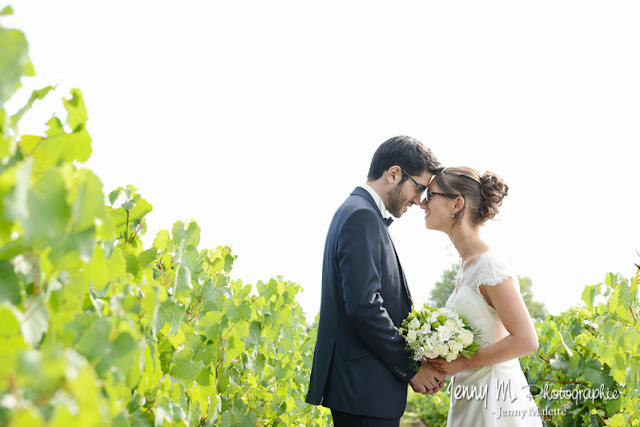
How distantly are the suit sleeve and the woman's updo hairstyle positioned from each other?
828 mm

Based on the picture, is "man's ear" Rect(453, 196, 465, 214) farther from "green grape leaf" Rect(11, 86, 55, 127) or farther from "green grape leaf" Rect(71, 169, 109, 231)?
"green grape leaf" Rect(71, 169, 109, 231)

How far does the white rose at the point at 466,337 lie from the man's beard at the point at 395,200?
0.97m

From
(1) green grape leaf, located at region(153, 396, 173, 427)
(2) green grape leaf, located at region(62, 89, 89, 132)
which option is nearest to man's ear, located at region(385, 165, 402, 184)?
(1) green grape leaf, located at region(153, 396, 173, 427)

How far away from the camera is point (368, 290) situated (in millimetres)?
3076

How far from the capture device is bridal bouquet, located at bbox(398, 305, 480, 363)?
3148 mm

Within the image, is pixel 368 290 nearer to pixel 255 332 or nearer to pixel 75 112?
pixel 255 332

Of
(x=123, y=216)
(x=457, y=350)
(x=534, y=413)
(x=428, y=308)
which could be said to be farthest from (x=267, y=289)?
(x=534, y=413)

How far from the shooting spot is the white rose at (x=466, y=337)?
10.6 ft

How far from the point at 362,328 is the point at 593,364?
2318 millimetres

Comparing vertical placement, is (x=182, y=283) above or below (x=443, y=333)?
above

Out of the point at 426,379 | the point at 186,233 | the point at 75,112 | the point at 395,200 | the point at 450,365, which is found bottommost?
the point at 426,379

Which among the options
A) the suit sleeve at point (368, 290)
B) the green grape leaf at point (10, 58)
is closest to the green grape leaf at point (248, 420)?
the suit sleeve at point (368, 290)

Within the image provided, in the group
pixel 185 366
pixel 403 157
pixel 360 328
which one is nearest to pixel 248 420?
pixel 360 328

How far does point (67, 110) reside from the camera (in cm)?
122
